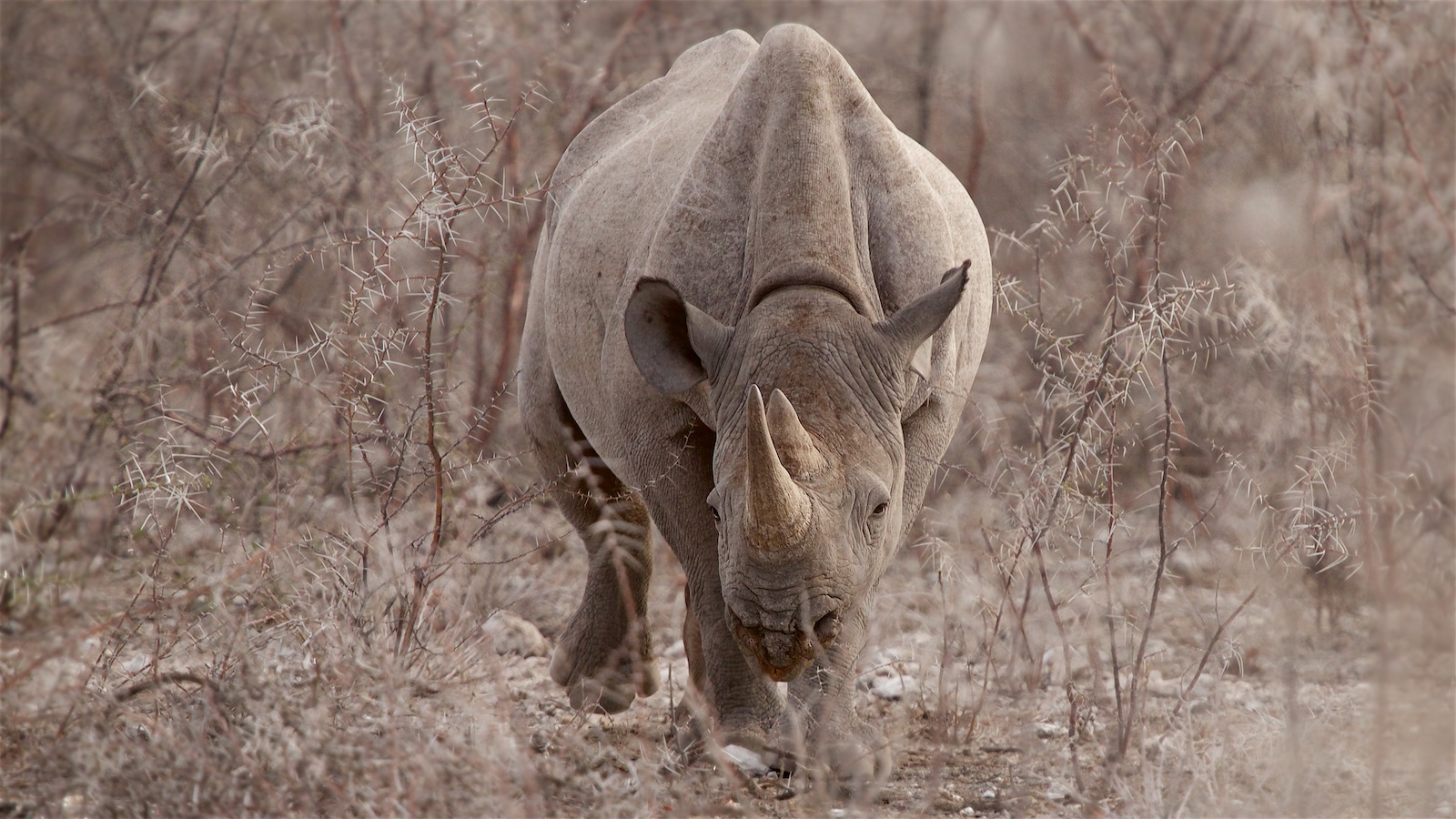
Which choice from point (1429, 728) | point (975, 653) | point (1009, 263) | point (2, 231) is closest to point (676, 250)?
point (975, 653)

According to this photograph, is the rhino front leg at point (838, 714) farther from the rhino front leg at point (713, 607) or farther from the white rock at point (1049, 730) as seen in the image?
the white rock at point (1049, 730)

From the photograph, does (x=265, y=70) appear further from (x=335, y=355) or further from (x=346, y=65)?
(x=335, y=355)

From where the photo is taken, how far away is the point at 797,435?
13.7ft

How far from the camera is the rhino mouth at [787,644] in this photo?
425 cm

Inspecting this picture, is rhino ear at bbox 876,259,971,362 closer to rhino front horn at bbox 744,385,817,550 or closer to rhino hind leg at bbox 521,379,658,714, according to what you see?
rhino front horn at bbox 744,385,817,550

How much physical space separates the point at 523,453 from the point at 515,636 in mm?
911

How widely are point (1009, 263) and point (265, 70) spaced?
492 centimetres

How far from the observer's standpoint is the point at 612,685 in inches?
241

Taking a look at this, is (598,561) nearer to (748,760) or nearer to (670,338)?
(748,760)

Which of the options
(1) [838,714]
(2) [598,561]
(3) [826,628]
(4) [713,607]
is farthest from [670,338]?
(2) [598,561]

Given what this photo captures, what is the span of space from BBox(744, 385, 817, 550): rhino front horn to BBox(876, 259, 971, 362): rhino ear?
63 centimetres

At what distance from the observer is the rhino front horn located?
12.8 feet

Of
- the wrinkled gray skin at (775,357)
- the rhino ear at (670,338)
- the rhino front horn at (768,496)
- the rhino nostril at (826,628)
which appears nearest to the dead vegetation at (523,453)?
the wrinkled gray skin at (775,357)

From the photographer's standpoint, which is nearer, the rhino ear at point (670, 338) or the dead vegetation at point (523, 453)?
the dead vegetation at point (523, 453)
